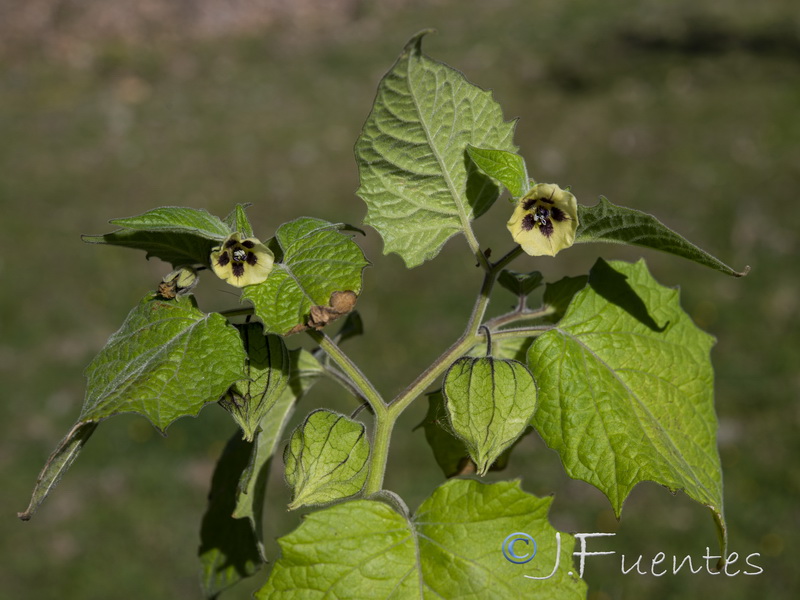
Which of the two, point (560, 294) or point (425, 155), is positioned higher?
point (425, 155)

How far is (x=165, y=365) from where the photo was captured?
92 cm

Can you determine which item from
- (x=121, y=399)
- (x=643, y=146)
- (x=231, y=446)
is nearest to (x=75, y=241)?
(x=643, y=146)

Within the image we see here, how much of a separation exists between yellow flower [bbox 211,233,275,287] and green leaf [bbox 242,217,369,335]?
12mm

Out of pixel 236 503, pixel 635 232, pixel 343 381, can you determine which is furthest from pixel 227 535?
pixel 635 232

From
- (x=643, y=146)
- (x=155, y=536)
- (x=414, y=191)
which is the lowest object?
(x=155, y=536)

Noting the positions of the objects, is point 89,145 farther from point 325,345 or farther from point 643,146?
point 325,345

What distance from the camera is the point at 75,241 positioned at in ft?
22.0

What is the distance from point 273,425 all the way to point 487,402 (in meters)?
0.40

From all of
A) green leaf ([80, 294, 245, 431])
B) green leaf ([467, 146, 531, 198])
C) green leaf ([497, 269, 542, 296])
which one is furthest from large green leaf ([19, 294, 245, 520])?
green leaf ([497, 269, 542, 296])

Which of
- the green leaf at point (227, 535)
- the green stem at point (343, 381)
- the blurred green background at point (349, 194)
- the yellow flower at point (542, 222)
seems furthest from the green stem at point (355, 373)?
the blurred green background at point (349, 194)

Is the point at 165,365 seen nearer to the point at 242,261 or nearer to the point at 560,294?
the point at 242,261

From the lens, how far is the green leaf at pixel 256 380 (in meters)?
0.99

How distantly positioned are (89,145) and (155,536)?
17.8ft

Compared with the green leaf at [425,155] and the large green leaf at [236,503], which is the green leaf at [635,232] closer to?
the green leaf at [425,155]
